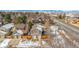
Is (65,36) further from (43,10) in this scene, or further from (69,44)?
(43,10)
